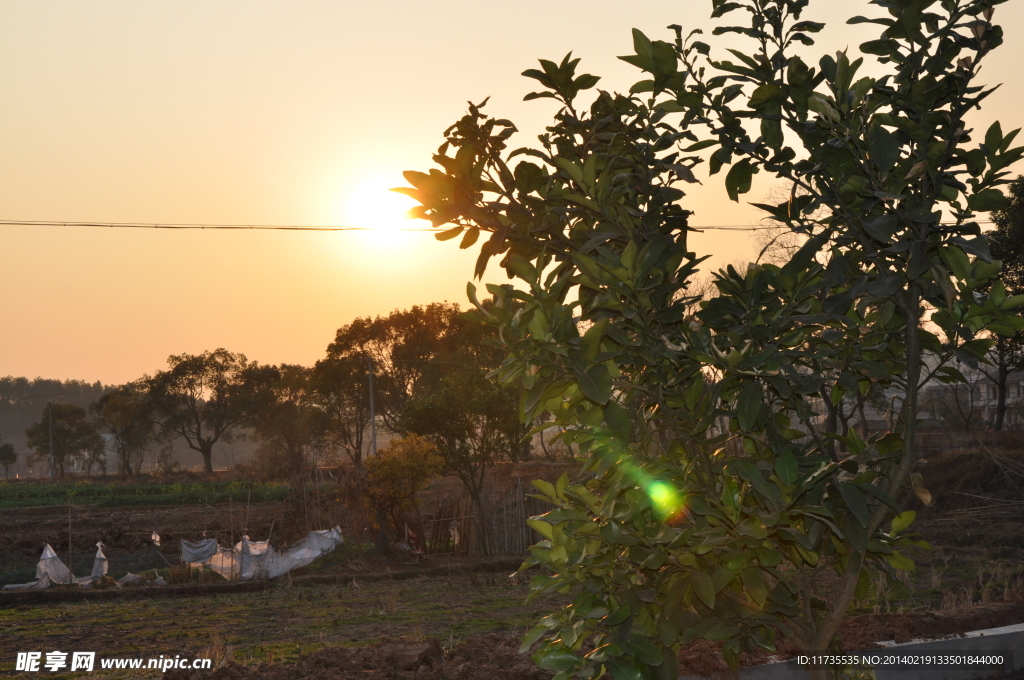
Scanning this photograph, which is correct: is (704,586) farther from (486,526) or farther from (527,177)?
(486,526)

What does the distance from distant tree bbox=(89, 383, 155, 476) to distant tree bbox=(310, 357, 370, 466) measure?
1804 cm

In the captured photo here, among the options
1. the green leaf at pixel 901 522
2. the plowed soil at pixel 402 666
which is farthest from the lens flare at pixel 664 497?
the plowed soil at pixel 402 666

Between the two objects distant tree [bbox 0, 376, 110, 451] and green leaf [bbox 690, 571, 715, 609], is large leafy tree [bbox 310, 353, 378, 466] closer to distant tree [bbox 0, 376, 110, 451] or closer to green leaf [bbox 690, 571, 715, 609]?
green leaf [bbox 690, 571, 715, 609]

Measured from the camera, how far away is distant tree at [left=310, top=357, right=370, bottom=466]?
154ft

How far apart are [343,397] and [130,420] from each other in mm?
21051

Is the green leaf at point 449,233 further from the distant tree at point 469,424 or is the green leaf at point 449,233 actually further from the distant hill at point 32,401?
the distant hill at point 32,401

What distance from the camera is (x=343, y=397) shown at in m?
48.4

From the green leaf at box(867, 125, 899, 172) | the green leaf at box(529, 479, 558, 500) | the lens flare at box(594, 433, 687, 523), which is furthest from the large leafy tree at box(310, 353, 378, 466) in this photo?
the green leaf at box(867, 125, 899, 172)

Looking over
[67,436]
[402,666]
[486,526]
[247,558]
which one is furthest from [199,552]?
[67,436]

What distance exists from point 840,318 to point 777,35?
40.8 inches

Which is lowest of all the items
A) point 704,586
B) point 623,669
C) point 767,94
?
point 623,669

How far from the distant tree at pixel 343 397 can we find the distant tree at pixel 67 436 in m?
27.6

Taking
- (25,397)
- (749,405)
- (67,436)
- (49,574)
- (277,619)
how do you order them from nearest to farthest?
(749,405) < (277,619) < (49,574) < (67,436) < (25,397)

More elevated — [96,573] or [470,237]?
[470,237]
